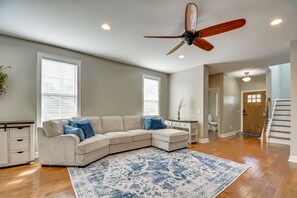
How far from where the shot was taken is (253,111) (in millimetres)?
6742

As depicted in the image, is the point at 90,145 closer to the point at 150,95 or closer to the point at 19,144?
the point at 19,144

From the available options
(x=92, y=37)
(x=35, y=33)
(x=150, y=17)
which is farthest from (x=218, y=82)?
(x=35, y=33)

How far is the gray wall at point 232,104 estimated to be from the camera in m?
6.19

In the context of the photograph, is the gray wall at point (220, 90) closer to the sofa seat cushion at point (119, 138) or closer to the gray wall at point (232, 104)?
the gray wall at point (232, 104)

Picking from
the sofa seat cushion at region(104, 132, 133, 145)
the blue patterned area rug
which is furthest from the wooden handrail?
the sofa seat cushion at region(104, 132, 133, 145)

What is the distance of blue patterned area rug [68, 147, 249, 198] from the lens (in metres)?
1.96

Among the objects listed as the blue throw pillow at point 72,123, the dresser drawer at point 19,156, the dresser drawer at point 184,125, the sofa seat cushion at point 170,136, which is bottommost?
the dresser drawer at point 19,156

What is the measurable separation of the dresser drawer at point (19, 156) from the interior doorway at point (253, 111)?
842cm

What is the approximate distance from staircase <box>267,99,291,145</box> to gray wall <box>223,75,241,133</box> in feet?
4.60

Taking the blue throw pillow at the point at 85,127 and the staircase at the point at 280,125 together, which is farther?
the staircase at the point at 280,125

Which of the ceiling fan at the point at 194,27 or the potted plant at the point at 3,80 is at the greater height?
the ceiling fan at the point at 194,27

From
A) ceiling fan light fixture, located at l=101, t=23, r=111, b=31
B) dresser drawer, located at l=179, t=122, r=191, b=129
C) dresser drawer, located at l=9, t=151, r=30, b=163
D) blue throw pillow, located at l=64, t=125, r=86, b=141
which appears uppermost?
ceiling fan light fixture, located at l=101, t=23, r=111, b=31

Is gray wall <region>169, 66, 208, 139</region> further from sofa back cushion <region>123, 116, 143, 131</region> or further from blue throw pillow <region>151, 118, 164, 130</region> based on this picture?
sofa back cushion <region>123, 116, 143, 131</region>

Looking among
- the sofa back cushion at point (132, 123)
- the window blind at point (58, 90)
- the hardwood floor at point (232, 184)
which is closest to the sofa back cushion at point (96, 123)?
the window blind at point (58, 90)
